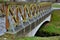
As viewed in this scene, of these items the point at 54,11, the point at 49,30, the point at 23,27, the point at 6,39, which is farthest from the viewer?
the point at 54,11

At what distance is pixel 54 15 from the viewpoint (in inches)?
1048

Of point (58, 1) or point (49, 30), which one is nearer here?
point (49, 30)

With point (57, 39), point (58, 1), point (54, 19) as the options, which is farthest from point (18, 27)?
point (58, 1)

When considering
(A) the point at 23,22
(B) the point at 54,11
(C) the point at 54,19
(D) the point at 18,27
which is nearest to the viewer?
(D) the point at 18,27

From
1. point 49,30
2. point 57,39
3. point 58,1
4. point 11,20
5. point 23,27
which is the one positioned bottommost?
point 58,1

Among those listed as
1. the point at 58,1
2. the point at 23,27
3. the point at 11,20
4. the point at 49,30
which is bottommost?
the point at 58,1

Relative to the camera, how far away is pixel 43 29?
59.6 feet

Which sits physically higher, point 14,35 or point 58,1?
point 14,35

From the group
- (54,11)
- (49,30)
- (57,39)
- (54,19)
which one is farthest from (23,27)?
(54,11)

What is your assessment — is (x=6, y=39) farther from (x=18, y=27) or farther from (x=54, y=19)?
(x=54, y=19)

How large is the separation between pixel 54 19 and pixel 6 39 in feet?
60.8

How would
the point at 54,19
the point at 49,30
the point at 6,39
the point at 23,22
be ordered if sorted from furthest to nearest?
the point at 54,19 < the point at 49,30 < the point at 23,22 < the point at 6,39

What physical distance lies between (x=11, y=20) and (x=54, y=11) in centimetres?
2035

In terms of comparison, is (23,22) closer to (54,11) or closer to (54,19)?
(54,19)
